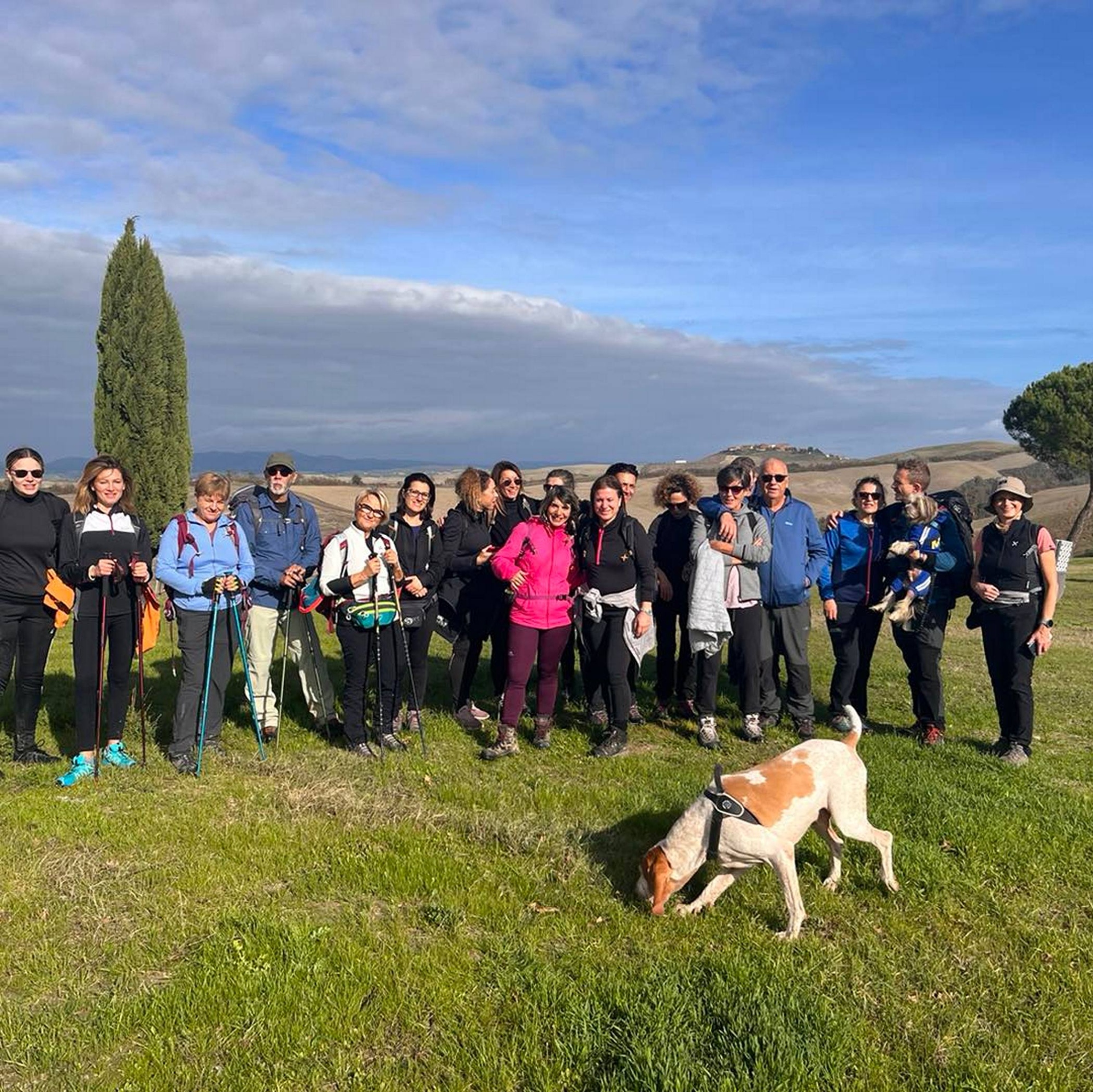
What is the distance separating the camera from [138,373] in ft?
70.0

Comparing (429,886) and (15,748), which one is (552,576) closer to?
(429,886)

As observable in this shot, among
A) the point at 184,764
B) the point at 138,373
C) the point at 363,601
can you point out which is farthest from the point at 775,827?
the point at 138,373

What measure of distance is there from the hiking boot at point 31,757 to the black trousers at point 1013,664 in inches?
320

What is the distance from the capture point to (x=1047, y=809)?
243 inches

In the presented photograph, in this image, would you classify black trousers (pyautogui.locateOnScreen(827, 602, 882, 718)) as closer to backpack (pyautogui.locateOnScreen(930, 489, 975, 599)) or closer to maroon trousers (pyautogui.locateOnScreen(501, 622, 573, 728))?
backpack (pyautogui.locateOnScreen(930, 489, 975, 599))

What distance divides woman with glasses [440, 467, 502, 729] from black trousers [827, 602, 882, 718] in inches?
132

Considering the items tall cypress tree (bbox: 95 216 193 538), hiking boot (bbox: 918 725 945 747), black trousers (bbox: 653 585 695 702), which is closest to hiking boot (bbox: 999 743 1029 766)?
hiking boot (bbox: 918 725 945 747)

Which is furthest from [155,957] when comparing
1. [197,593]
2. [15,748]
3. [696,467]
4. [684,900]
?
[696,467]

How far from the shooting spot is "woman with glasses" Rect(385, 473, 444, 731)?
7.94 meters

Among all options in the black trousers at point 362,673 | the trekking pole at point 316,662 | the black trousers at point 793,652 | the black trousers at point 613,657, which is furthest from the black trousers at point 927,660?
the trekking pole at point 316,662

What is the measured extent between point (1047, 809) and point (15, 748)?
8188 millimetres

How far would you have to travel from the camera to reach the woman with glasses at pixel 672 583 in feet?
28.4

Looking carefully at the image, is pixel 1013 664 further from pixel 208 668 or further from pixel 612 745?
pixel 208 668

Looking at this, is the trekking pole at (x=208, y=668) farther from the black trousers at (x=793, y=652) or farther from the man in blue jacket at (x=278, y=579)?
the black trousers at (x=793, y=652)
